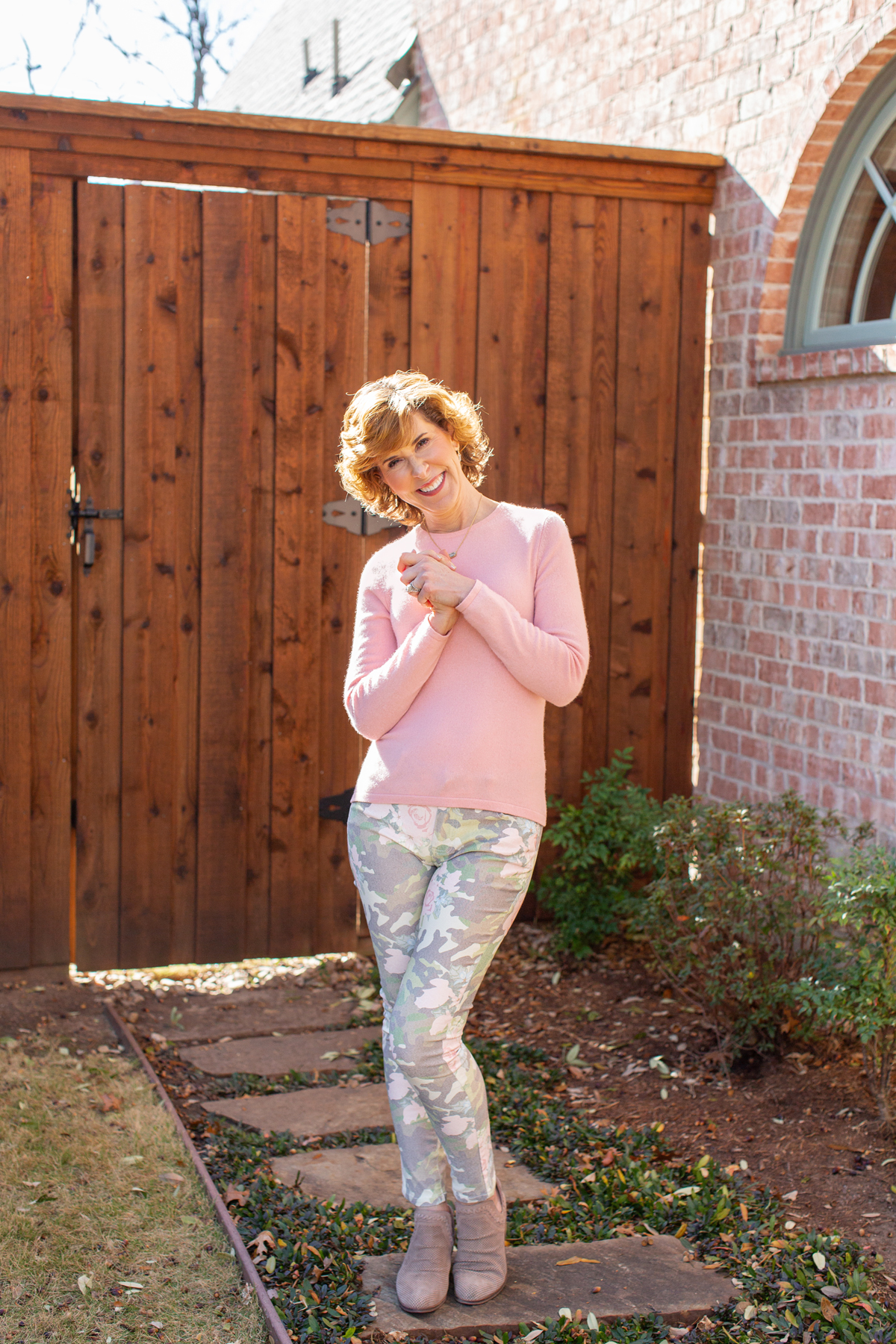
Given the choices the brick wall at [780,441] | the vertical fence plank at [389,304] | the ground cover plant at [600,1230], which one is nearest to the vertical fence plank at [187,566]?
the vertical fence plank at [389,304]

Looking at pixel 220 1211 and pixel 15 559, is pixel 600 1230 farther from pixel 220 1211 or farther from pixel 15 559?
pixel 15 559

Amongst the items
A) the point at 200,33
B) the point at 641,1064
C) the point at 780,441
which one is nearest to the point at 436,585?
the point at 641,1064

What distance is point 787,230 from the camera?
4.78m

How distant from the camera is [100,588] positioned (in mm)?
4594

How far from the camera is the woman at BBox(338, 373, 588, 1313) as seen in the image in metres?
2.59

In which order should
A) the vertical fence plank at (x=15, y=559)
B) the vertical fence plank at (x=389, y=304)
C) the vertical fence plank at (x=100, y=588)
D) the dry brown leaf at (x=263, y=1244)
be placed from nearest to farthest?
the dry brown leaf at (x=263, y=1244) → the vertical fence plank at (x=15, y=559) → the vertical fence plank at (x=100, y=588) → the vertical fence plank at (x=389, y=304)

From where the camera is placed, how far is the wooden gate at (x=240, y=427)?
177 inches

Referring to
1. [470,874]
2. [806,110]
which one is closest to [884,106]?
[806,110]

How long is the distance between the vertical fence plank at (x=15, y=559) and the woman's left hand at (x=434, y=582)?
2.31 meters

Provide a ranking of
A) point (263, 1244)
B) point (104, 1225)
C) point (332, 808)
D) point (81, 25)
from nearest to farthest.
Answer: point (263, 1244), point (104, 1225), point (332, 808), point (81, 25)

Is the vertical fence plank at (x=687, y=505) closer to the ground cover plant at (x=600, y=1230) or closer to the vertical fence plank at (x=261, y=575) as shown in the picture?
the vertical fence plank at (x=261, y=575)

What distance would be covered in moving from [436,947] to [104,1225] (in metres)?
1.17

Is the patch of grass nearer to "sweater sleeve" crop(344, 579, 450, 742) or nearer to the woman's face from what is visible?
"sweater sleeve" crop(344, 579, 450, 742)

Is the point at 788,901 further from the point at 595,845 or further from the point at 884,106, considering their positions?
the point at 884,106
